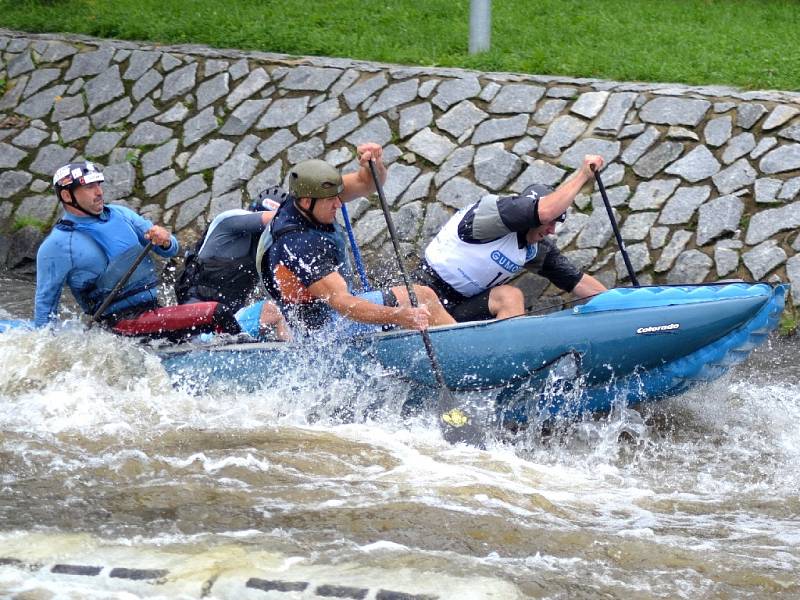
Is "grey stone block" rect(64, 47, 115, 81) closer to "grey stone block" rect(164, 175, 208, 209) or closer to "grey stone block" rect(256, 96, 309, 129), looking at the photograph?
"grey stone block" rect(164, 175, 208, 209)

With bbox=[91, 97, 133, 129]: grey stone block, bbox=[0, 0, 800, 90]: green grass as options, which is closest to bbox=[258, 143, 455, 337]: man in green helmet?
bbox=[0, 0, 800, 90]: green grass

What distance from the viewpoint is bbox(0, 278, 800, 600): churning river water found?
4.58m

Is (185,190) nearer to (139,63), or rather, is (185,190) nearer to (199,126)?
(199,126)

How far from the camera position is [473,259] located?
6621 millimetres

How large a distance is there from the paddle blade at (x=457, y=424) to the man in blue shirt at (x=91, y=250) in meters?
1.90

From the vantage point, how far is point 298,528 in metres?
5.07

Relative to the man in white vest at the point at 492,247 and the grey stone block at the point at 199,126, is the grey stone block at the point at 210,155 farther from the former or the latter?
the man in white vest at the point at 492,247

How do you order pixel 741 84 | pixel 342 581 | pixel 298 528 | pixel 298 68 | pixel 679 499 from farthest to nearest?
pixel 298 68 → pixel 741 84 → pixel 679 499 → pixel 298 528 → pixel 342 581

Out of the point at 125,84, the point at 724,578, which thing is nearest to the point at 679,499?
the point at 724,578

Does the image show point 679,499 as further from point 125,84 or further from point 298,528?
point 125,84

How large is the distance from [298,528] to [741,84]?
5.88 metres

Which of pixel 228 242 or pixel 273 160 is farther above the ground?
pixel 273 160

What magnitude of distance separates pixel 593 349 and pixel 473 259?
85 cm

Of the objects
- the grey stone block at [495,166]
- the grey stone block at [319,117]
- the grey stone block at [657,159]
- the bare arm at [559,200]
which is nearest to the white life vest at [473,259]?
the bare arm at [559,200]
